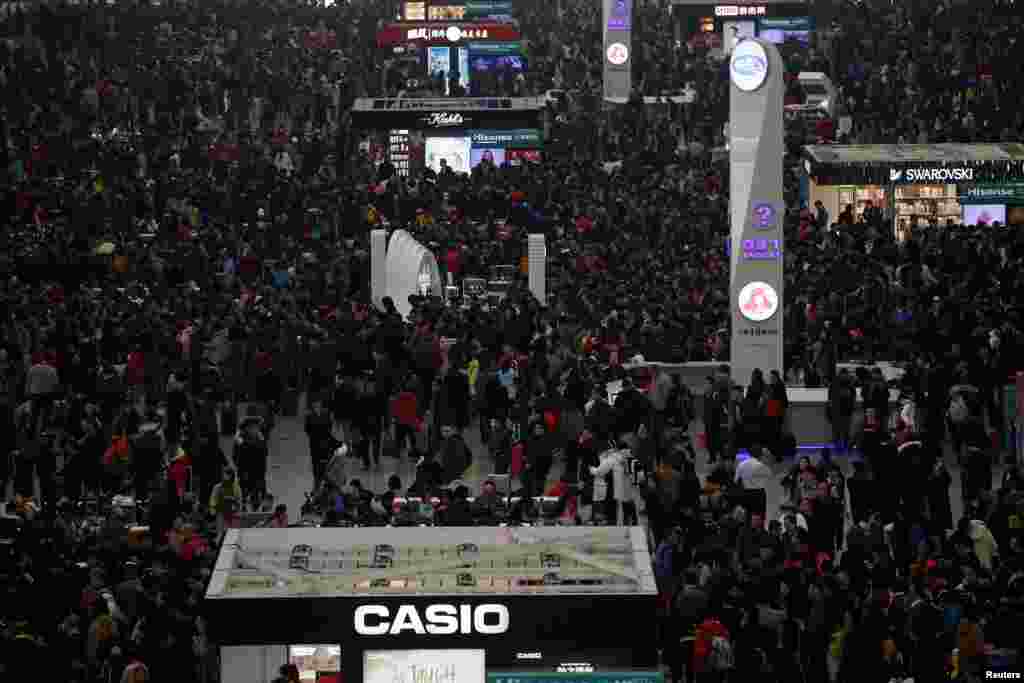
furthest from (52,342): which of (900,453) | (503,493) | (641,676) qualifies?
(641,676)

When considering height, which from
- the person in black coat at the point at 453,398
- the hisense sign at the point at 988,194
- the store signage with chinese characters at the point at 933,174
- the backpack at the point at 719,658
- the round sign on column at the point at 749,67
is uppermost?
the round sign on column at the point at 749,67

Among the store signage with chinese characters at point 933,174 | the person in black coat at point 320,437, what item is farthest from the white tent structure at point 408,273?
the store signage with chinese characters at point 933,174

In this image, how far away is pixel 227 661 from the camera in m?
18.0

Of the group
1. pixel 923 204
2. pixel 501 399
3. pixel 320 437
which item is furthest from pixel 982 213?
pixel 320 437

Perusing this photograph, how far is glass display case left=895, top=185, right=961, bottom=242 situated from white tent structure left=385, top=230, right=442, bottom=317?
10.8 m

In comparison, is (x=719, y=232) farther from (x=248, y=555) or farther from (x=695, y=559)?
(x=248, y=555)

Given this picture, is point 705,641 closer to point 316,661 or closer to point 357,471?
point 316,661

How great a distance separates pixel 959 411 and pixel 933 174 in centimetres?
1703

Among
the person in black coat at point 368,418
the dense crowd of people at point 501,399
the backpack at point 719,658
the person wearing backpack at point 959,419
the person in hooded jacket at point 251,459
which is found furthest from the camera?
the person in black coat at point 368,418

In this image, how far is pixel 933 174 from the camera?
45.2 metres

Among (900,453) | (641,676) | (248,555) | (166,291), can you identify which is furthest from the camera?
(166,291)

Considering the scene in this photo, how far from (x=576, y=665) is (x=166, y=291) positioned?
798 inches

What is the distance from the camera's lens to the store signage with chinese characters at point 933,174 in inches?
1779

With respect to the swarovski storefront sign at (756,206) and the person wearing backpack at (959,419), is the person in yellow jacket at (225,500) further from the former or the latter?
the swarovski storefront sign at (756,206)
